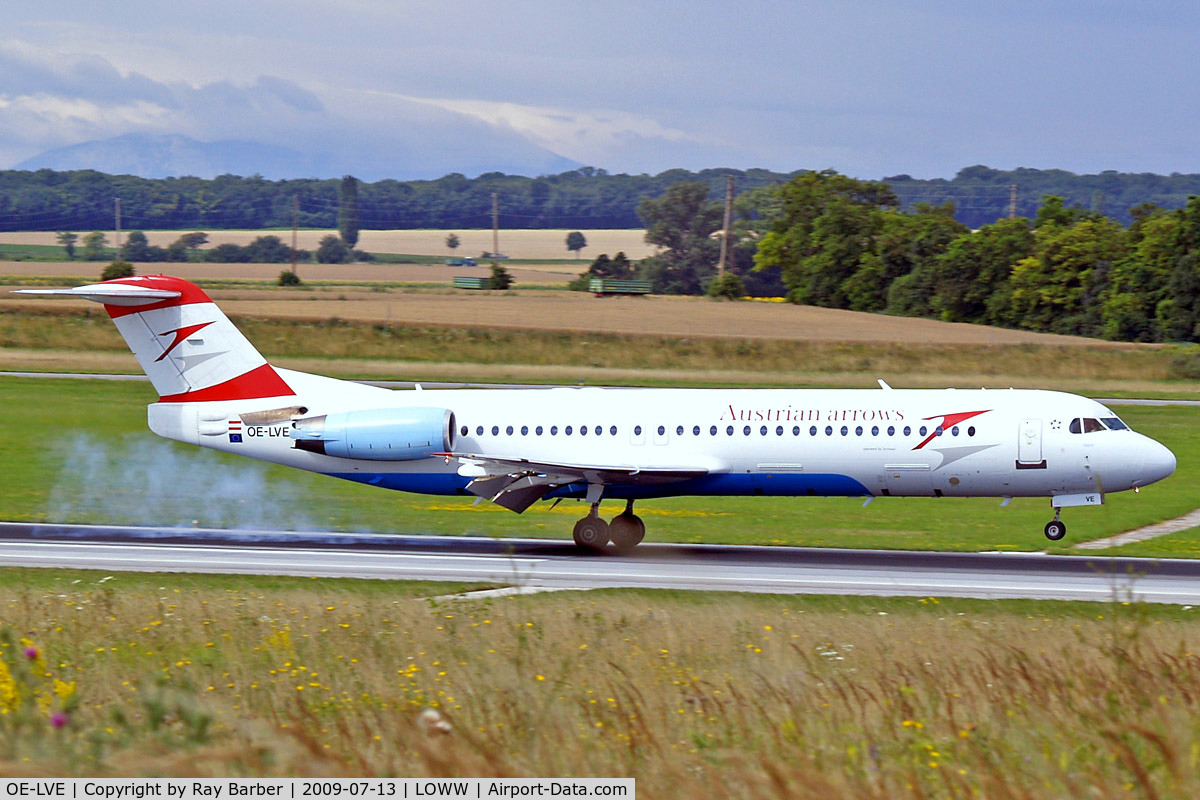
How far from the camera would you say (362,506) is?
36094 millimetres

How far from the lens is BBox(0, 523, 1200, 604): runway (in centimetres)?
2484

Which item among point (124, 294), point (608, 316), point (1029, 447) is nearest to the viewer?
point (1029, 447)

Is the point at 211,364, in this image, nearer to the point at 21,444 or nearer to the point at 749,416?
the point at 749,416

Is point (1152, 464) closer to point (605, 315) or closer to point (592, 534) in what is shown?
point (592, 534)

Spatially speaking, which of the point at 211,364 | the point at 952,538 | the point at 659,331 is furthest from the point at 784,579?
the point at 659,331

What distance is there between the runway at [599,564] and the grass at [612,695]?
2.91 m

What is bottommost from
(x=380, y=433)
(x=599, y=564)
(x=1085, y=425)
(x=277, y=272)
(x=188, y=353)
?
(x=277, y=272)

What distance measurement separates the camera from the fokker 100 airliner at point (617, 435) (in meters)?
28.3

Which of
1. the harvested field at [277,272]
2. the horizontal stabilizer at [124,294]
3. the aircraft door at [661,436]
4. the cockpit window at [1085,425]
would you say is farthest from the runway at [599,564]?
the harvested field at [277,272]

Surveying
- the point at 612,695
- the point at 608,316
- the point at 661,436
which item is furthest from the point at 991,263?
the point at 612,695

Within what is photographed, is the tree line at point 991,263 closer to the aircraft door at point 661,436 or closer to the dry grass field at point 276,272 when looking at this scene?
the dry grass field at point 276,272

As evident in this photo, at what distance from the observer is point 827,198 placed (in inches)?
4966

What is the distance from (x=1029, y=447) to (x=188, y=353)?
1910 cm

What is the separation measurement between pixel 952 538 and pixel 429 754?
25.1 metres
